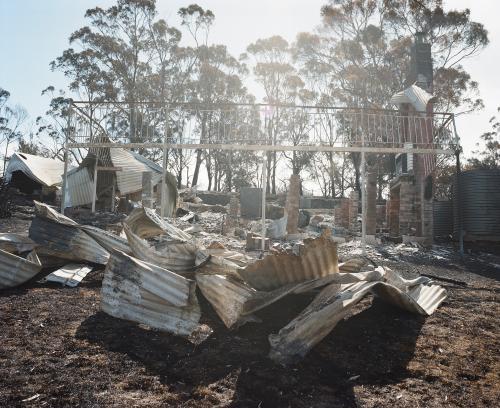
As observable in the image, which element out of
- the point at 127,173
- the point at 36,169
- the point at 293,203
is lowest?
the point at 293,203

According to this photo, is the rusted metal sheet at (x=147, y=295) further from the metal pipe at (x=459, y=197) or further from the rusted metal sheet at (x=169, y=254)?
the metal pipe at (x=459, y=197)

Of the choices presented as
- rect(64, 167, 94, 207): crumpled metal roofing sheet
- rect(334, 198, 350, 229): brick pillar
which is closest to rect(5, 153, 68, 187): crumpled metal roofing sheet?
rect(64, 167, 94, 207): crumpled metal roofing sheet

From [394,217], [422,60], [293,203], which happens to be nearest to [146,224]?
[293,203]

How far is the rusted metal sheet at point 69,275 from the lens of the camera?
334cm

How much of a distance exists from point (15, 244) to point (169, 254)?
169 centimetres

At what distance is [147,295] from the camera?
2.41 meters

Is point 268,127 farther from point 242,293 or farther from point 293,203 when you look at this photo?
point 242,293

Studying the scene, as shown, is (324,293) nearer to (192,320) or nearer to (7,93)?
(192,320)

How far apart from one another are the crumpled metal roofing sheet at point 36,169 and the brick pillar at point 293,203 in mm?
13608

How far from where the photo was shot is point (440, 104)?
872 inches

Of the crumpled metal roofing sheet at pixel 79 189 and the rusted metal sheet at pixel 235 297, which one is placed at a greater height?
the crumpled metal roofing sheet at pixel 79 189

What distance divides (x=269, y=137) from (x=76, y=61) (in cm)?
2381

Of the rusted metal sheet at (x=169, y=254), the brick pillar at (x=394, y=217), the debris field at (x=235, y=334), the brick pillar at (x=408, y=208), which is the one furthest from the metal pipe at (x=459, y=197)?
the rusted metal sheet at (x=169, y=254)

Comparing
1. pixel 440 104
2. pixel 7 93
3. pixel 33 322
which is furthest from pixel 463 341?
pixel 7 93
